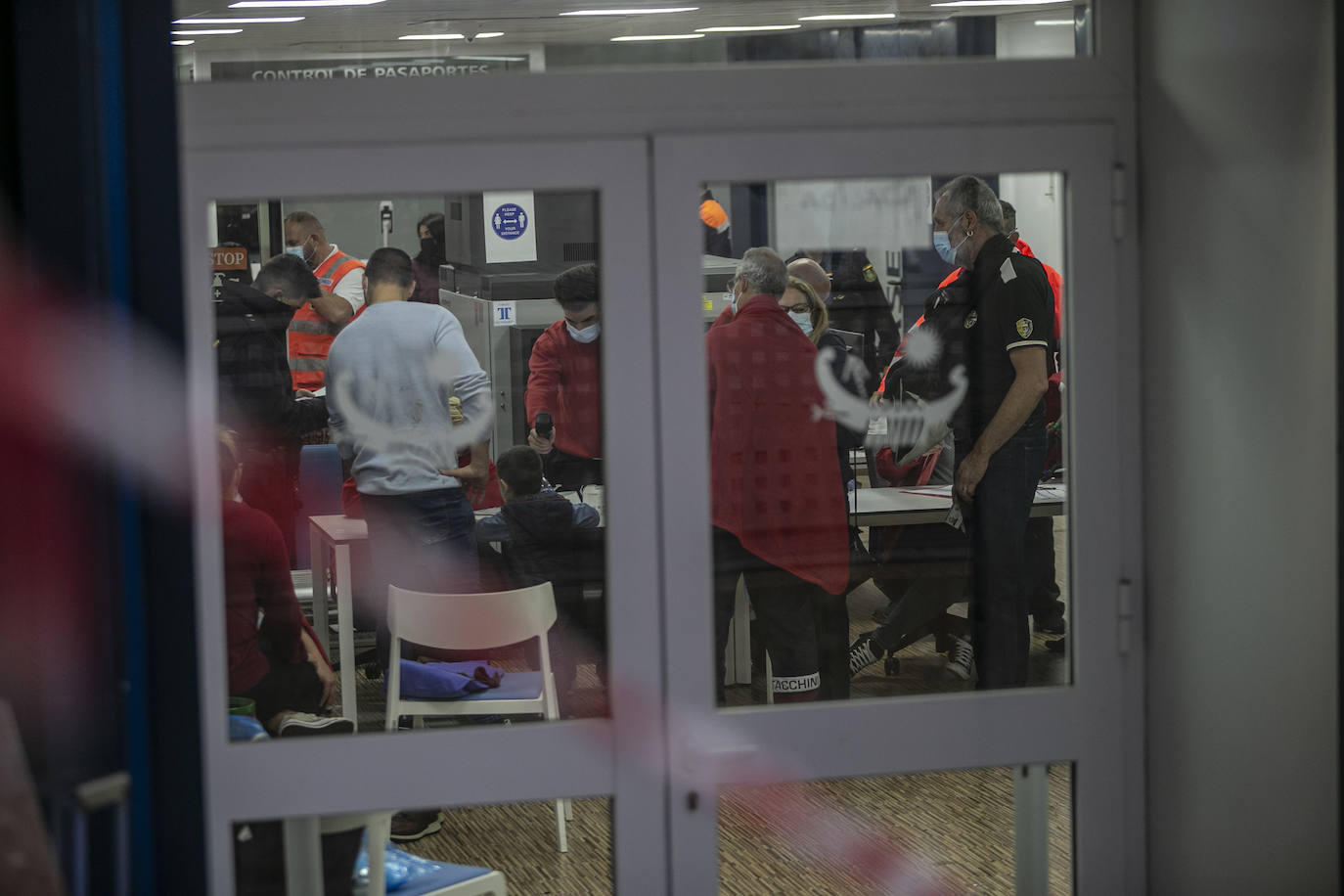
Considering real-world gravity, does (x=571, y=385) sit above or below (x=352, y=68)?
below

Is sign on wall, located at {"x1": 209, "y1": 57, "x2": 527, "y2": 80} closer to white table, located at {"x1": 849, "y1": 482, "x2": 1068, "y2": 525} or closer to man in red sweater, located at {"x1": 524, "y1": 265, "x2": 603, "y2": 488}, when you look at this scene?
man in red sweater, located at {"x1": 524, "y1": 265, "x2": 603, "y2": 488}

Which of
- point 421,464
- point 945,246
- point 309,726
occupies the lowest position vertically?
point 309,726

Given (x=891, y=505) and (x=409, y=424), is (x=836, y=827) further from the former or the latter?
(x=409, y=424)

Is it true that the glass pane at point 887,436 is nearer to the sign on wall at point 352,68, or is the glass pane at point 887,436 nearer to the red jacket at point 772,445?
the red jacket at point 772,445

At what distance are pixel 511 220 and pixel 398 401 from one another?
1.20 ft

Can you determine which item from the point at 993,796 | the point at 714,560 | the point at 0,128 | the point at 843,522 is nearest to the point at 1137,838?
the point at 993,796

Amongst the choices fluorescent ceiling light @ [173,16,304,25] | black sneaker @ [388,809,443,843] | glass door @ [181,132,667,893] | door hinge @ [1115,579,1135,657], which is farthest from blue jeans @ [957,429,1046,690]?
fluorescent ceiling light @ [173,16,304,25]

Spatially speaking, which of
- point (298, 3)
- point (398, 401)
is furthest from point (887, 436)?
point (298, 3)

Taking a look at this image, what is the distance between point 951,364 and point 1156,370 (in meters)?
0.34

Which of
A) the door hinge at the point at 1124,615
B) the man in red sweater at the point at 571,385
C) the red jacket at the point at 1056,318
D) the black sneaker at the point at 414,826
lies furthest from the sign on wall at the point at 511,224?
the door hinge at the point at 1124,615

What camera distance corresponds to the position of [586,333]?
7.56 ft

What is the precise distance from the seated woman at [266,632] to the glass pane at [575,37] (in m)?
0.62

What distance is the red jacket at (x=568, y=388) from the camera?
7.44ft

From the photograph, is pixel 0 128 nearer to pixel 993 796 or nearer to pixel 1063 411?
pixel 1063 411
